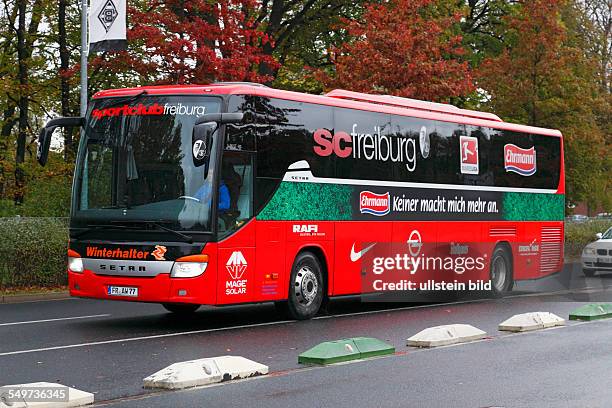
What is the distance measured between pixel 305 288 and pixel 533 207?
317 inches

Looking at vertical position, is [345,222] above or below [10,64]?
below

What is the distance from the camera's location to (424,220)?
19594 millimetres

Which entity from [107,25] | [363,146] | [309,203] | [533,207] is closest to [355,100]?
[363,146]

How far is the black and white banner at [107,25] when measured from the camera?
23.7 meters

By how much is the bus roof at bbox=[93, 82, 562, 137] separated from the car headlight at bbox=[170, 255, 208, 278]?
7.85 ft

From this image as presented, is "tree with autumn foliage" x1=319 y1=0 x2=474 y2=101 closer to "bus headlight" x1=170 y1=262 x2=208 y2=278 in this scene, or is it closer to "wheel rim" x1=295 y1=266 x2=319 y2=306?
"wheel rim" x1=295 y1=266 x2=319 y2=306

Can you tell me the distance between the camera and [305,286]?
16.7 meters

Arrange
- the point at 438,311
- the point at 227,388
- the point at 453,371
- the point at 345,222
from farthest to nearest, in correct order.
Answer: the point at 438,311 → the point at 345,222 → the point at 453,371 → the point at 227,388

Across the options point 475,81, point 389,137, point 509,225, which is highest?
point 475,81

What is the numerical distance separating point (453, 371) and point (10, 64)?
28.8 metres

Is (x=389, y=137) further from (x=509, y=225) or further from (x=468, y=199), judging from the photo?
(x=509, y=225)

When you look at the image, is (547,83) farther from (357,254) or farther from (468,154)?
(357,254)

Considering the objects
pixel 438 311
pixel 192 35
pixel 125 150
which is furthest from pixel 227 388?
pixel 192 35

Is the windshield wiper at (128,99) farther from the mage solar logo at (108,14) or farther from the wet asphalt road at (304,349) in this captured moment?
the mage solar logo at (108,14)
